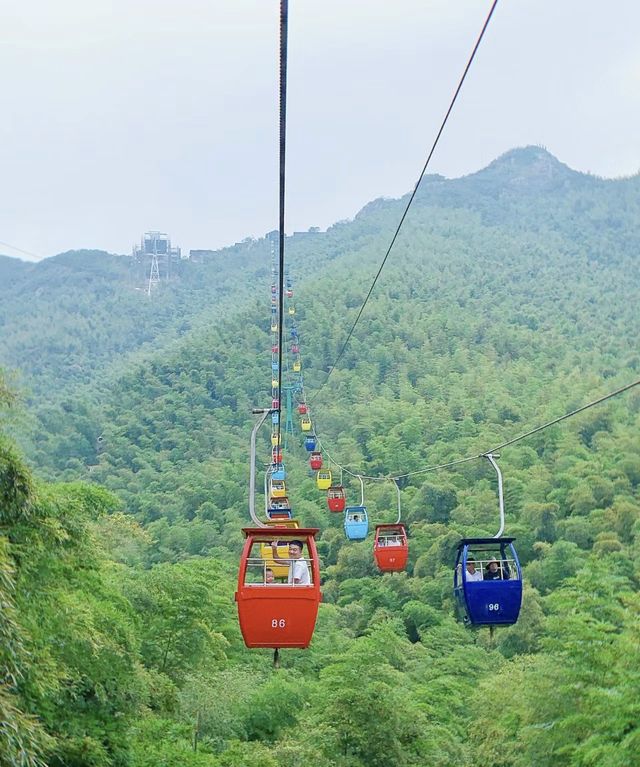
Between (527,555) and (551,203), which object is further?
(551,203)

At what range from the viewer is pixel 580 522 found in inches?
1442

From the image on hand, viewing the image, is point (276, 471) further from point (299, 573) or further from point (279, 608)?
point (279, 608)

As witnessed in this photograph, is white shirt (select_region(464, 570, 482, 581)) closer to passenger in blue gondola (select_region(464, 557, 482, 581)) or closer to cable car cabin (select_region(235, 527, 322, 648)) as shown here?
passenger in blue gondola (select_region(464, 557, 482, 581))

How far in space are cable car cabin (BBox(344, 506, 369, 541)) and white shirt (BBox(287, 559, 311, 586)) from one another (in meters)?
11.4

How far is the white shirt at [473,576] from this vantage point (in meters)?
9.67

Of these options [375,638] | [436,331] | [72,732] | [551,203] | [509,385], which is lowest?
[375,638]

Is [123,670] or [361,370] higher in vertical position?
[361,370]

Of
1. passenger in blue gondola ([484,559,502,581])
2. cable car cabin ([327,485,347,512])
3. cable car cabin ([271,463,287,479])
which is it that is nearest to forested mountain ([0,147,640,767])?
cable car cabin ([271,463,287,479])

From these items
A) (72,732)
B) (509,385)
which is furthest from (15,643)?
(509,385)

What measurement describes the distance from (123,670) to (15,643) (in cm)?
491

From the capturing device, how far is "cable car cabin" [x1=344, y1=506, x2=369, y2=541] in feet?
64.0

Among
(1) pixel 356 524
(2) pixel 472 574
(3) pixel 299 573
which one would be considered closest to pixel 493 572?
(2) pixel 472 574

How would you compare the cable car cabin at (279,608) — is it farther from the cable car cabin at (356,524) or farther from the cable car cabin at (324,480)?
the cable car cabin at (324,480)

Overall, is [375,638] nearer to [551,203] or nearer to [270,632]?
[270,632]
